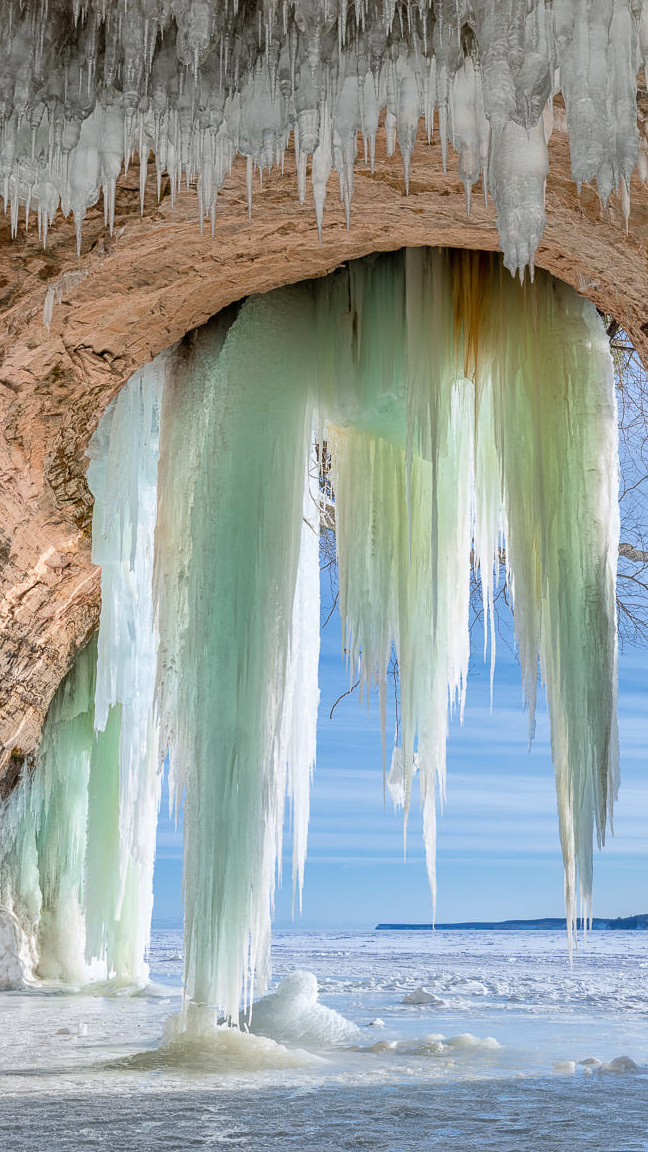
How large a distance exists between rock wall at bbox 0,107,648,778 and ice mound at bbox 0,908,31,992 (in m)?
4.13

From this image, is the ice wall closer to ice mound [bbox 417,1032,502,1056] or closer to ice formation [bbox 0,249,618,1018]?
ice formation [bbox 0,249,618,1018]

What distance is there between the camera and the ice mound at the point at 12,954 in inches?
293

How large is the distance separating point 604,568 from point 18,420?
83.8 inches

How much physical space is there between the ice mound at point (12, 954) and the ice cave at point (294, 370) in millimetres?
3053

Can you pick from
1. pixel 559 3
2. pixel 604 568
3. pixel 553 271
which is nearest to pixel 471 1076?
pixel 604 568

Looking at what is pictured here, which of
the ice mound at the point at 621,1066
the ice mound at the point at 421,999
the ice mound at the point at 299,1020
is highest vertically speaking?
the ice mound at the point at 621,1066

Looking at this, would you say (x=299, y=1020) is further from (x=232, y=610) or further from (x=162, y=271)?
(x=162, y=271)

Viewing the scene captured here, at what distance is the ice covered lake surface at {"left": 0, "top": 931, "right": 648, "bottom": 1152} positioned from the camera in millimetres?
2807

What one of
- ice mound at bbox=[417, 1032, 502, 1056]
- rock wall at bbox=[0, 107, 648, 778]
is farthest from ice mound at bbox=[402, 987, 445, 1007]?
rock wall at bbox=[0, 107, 648, 778]

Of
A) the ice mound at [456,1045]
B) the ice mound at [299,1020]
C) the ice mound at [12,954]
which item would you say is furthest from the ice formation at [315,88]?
the ice mound at [12,954]

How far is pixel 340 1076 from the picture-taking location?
3783 millimetres

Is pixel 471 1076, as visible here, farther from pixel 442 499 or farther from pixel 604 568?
pixel 442 499

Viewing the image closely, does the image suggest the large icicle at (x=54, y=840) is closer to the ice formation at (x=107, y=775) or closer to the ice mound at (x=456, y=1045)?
the ice formation at (x=107, y=775)

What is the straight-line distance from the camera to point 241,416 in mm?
3900
